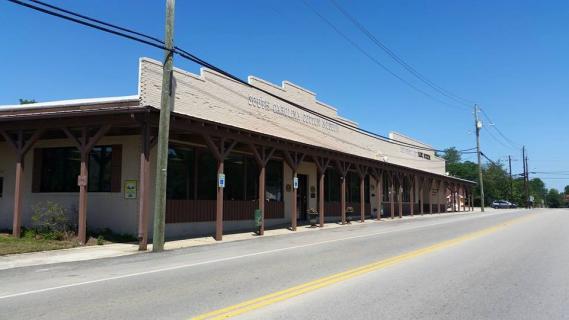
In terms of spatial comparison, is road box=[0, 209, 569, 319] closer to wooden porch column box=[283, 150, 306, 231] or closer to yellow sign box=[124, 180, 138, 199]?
yellow sign box=[124, 180, 138, 199]

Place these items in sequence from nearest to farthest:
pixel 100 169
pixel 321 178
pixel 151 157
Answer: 1. pixel 151 157
2. pixel 100 169
3. pixel 321 178

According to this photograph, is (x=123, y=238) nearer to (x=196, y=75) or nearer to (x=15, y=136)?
(x=15, y=136)

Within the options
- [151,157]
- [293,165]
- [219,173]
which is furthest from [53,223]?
[293,165]

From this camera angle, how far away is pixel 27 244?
15695mm

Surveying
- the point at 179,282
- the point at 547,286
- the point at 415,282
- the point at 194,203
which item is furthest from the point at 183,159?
the point at 547,286

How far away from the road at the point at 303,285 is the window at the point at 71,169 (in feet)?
18.9

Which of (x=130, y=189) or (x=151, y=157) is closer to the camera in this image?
(x=130, y=189)

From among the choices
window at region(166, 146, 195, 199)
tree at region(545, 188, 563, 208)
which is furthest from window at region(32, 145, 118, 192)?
tree at region(545, 188, 563, 208)

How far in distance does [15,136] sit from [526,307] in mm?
17130

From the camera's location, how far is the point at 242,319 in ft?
21.4

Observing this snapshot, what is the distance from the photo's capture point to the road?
710 centimetres

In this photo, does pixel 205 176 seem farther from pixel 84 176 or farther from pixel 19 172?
pixel 19 172

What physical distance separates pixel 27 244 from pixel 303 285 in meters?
10.4

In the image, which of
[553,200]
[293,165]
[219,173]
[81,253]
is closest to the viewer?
[81,253]
